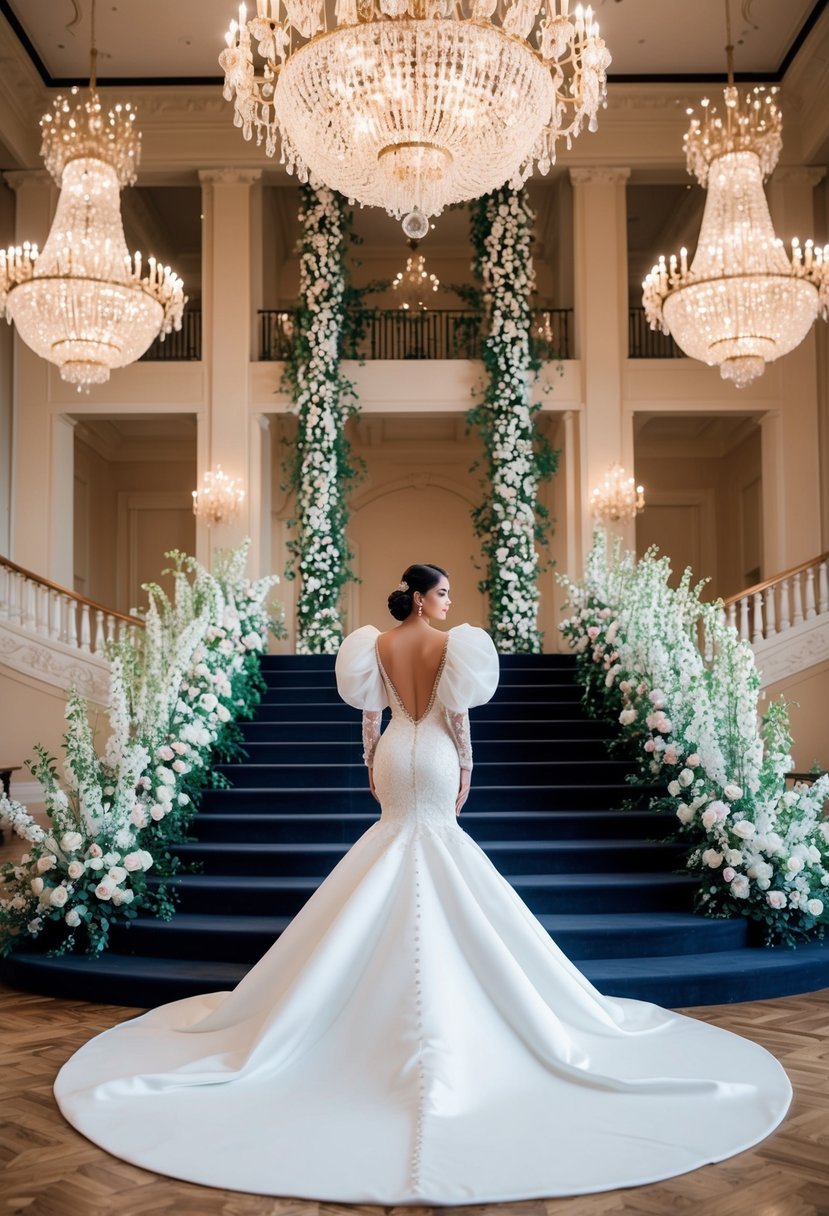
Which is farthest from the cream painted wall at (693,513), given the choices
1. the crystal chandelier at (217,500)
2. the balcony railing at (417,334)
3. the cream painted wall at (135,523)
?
the cream painted wall at (135,523)

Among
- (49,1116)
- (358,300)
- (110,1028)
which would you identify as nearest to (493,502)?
(358,300)

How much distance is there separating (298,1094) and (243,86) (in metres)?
5.17

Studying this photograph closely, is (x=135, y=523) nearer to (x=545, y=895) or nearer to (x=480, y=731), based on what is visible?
(x=480, y=731)

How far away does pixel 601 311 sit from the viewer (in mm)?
14008

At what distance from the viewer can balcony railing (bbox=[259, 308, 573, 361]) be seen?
46.2 ft

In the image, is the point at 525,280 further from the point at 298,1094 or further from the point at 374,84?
the point at 298,1094

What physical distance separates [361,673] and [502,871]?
2.08 m

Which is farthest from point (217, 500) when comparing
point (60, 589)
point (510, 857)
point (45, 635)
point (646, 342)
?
point (510, 857)

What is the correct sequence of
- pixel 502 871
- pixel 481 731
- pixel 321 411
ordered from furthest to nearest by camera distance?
pixel 321 411 → pixel 481 731 → pixel 502 871

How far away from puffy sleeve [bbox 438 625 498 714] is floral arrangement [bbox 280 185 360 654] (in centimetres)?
905

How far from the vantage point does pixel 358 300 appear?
46.7ft

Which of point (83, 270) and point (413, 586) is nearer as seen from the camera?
point (413, 586)

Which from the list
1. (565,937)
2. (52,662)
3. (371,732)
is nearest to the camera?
(371,732)

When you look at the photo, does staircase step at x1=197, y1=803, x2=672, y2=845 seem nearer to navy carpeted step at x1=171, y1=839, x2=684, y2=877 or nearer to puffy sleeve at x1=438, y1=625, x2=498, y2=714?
navy carpeted step at x1=171, y1=839, x2=684, y2=877
